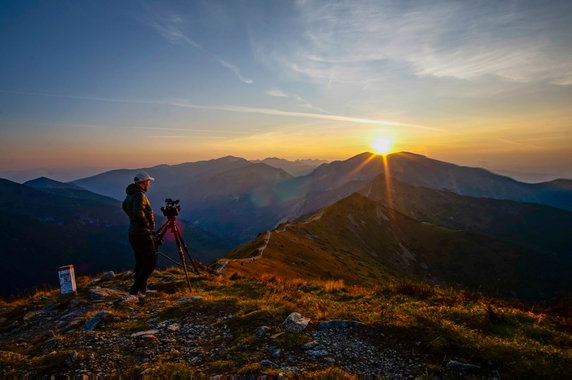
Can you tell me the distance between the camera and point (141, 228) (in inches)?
501

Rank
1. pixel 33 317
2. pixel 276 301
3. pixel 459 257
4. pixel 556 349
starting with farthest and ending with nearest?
pixel 459 257 → pixel 33 317 → pixel 276 301 → pixel 556 349

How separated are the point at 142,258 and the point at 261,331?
699 cm

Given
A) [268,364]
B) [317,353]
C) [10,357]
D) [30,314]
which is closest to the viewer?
[268,364]

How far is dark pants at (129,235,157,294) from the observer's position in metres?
12.8

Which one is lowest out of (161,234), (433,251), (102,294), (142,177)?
(433,251)

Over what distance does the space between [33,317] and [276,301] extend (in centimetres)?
925

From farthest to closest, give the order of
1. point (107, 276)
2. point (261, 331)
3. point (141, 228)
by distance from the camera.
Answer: point (107, 276) → point (141, 228) → point (261, 331)

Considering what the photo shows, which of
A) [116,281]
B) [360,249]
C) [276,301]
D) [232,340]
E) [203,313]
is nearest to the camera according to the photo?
[232,340]

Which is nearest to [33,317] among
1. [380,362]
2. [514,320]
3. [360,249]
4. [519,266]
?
[380,362]

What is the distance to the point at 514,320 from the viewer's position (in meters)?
9.12

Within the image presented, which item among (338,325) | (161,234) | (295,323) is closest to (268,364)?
(295,323)

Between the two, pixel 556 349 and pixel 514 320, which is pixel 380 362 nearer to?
pixel 556 349

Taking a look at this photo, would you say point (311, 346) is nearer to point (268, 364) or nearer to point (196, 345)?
point (268, 364)

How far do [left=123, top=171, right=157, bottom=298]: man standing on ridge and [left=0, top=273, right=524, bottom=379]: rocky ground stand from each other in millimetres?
1438
